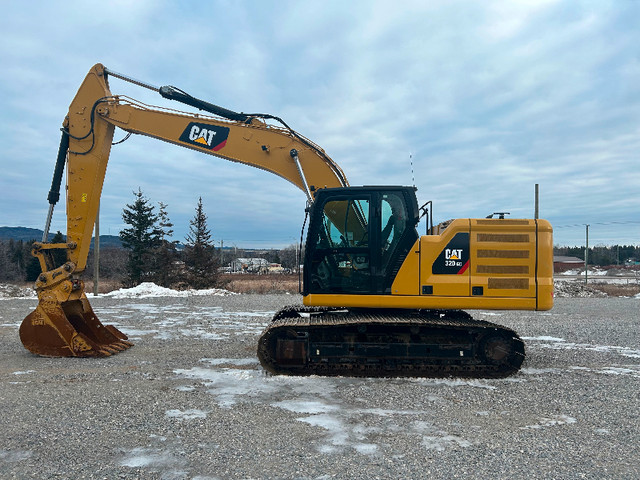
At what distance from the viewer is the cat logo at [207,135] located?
778 centimetres

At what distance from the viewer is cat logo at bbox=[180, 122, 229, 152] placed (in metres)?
7.78

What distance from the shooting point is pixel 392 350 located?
6375mm

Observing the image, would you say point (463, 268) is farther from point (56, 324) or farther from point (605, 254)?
point (605, 254)

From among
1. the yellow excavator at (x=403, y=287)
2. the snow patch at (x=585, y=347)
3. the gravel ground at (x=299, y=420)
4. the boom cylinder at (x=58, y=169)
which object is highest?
the boom cylinder at (x=58, y=169)

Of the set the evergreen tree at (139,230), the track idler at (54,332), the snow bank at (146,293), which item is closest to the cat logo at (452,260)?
the track idler at (54,332)

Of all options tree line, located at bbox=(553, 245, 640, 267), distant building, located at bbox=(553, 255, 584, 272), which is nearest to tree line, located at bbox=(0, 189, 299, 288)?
distant building, located at bbox=(553, 255, 584, 272)

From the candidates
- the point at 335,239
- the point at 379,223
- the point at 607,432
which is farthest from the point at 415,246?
the point at 607,432

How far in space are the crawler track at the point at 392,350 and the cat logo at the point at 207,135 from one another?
11.3 feet

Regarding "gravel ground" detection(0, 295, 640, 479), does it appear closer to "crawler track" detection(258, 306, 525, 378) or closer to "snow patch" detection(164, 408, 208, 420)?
"snow patch" detection(164, 408, 208, 420)

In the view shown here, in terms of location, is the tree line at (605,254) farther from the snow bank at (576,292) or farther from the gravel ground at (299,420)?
the gravel ground at (299,420)

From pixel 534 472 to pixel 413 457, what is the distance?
3.11ft

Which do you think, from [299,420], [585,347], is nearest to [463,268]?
[299,420]

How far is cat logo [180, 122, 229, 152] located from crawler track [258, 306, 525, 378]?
3.45 meters

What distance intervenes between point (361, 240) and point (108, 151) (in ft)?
16.6
